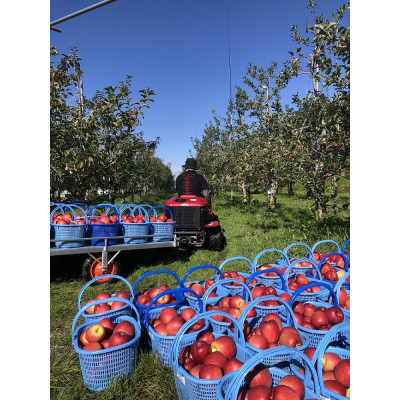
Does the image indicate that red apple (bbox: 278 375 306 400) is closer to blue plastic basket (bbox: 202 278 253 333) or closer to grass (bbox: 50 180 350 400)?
blue plastic basket (bbox: 202 278 253 333)

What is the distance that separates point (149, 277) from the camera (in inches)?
188

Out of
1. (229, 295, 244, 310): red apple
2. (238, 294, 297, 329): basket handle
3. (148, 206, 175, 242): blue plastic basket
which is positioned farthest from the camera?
(148, 206, 175, 242): blue plastic basket

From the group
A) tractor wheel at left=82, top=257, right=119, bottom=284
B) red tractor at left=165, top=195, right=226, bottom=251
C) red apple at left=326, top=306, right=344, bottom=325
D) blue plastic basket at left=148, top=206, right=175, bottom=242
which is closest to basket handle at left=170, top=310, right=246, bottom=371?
red apple at left=326, top=306, right=344, bottom=325

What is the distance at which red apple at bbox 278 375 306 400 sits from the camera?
1.46 metres

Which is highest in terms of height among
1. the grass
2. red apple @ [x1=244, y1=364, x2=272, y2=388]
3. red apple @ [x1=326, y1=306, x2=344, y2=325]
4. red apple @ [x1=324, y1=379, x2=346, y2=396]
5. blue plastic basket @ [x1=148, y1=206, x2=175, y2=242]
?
blue plastic basket @ [x1=148, y1=206, x2=175, y2=242]

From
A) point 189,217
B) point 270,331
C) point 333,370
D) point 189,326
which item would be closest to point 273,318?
point 270,331

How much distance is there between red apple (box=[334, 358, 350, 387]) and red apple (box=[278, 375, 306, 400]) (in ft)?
0.84

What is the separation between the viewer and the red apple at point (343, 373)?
1578mm

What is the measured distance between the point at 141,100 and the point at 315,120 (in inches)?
152

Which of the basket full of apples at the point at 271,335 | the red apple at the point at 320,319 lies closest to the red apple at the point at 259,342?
the basket full of apples at the point at 271,335

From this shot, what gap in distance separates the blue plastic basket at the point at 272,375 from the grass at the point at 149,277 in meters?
0.74
